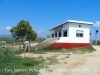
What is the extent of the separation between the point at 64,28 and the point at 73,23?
1869 millimetres

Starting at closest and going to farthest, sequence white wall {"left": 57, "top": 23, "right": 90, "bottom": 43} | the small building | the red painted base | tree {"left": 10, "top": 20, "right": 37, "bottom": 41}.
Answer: the red painted base < the small building < white wall {"left": 57, "top": 23, "right": 90, "bottom": 43} < tree {"left": 10, "top": 20, "right": 37, "bottom": 41}

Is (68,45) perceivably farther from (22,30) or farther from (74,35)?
(22,30)

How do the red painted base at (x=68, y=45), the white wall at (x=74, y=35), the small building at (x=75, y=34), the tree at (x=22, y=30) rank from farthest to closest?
1. the tree at (x=22, y=30)
2. the white wall at (x=74, y=35)
3. the small building at (x=75, y=34)
4. the red painted base at (x=68, y=45)

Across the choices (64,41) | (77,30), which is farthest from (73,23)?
(64,41)

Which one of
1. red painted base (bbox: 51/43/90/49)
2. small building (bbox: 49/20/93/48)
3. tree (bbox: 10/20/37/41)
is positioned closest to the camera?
red painted base (bbox: 51/43/90/49)

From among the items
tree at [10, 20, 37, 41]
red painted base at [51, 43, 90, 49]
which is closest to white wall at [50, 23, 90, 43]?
red painted base at [51, 43, 90, 49]

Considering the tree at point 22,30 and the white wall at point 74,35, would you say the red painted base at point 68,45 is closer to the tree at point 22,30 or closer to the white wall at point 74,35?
the white wall at point 74,35

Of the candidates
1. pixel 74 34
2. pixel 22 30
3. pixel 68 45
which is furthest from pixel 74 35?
pixel 22 30

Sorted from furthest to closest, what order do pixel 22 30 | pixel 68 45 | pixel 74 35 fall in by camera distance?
pixel 22 30 → pixel 74 35 → pixel 68 45

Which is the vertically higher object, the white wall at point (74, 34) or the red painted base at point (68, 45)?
the white wall at point (74, 34)

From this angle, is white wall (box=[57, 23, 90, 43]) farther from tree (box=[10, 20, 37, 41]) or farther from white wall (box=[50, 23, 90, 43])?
tree (box=[10, 20, 37, 41])

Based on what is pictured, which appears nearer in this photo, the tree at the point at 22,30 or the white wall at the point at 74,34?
the white wall at the point at 74,34

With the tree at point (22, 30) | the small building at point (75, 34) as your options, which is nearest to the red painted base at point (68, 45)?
the small building at point (75, 34)

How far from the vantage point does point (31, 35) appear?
30312 mm
